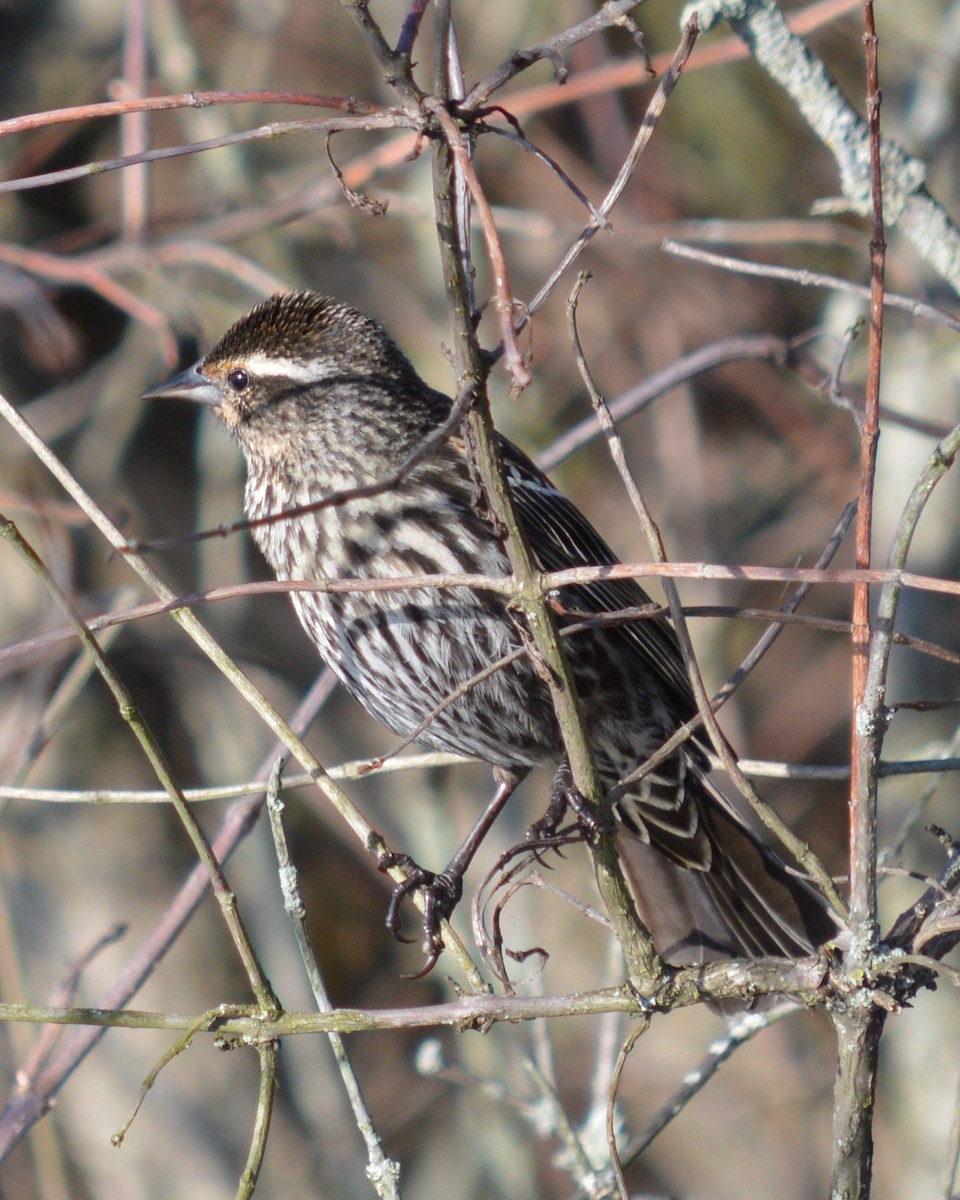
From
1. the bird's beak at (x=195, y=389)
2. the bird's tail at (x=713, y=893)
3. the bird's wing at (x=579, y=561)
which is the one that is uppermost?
the bird's beak at (x=195, y=389)

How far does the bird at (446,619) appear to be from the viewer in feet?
10.1

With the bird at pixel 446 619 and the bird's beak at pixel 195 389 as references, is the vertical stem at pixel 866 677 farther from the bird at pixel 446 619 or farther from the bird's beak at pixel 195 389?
the bird's beak at pixel 195 389

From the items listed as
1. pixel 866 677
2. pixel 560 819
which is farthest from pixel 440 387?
pixel 866 677

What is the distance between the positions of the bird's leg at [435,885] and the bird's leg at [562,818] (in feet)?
0.81

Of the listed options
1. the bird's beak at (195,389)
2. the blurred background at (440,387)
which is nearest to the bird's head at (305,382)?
the bird's beak at (195,389)

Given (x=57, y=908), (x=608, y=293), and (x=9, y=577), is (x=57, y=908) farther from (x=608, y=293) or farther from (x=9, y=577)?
(x=608, y=293)

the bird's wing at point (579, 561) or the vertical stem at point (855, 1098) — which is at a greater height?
the bird's wing at point (579, 561)

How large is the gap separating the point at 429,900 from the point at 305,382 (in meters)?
1.23

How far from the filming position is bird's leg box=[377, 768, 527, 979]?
2816 millimetres

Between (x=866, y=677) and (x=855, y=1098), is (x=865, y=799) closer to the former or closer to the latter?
(x=866, y=677)

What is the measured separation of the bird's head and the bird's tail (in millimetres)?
1120

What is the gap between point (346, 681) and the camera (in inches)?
129

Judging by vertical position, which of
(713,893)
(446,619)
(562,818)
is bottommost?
(562,818)

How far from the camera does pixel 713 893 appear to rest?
11.3ft
